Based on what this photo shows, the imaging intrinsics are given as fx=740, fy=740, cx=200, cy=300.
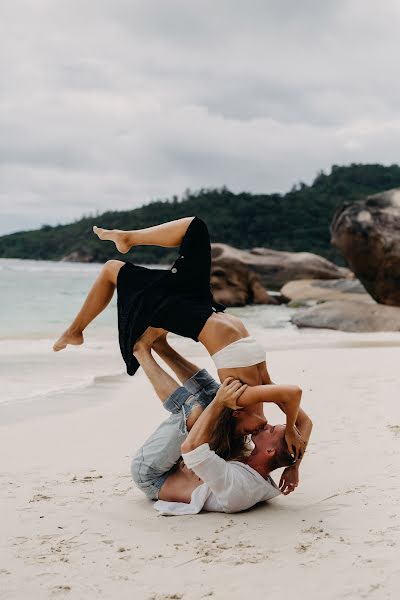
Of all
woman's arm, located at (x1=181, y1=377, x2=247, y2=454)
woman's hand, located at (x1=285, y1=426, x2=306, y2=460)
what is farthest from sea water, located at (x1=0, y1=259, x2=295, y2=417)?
woman's hand, located at (x1=285, y1=426, x2=306, y2=460)

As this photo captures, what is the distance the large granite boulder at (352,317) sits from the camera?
1566cm

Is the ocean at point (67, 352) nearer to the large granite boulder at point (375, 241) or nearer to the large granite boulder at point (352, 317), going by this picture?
the large granite boulder at point (352, 317)

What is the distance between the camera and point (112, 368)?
391 inches

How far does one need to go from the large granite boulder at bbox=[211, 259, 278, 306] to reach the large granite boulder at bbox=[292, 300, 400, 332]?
755cm

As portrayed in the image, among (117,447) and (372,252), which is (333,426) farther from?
(372,252)

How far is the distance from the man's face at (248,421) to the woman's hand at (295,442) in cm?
19

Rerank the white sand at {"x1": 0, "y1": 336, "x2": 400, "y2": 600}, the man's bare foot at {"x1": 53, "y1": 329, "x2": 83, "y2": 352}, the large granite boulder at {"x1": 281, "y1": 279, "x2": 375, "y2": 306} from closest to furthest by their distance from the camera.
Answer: the white sand at {"x1": 0, "y1": 336, "x2": 400, "y2": 600} → the man's bare foot at {"x1": 53, "y1": 329, "x2": 83, "y2": 352} → the large granite boulder at {"x1": 281, "y1": 279, "x2": 375, "y2": 306}

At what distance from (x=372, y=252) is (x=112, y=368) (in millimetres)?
9096

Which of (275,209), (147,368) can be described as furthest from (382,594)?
(275,209)

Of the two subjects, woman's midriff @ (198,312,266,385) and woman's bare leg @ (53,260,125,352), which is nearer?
woman's midriff @ (198,312,266,385)

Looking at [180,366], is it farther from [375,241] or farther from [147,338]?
[375,241]

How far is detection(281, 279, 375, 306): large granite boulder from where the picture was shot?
25.6m

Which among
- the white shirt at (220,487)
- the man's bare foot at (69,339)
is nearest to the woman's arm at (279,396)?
the white shirt at (220,487)

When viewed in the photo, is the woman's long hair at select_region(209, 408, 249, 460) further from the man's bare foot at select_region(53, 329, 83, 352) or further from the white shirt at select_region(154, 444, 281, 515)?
the man's bare foot at select_region(53, 329, 83, 352)
